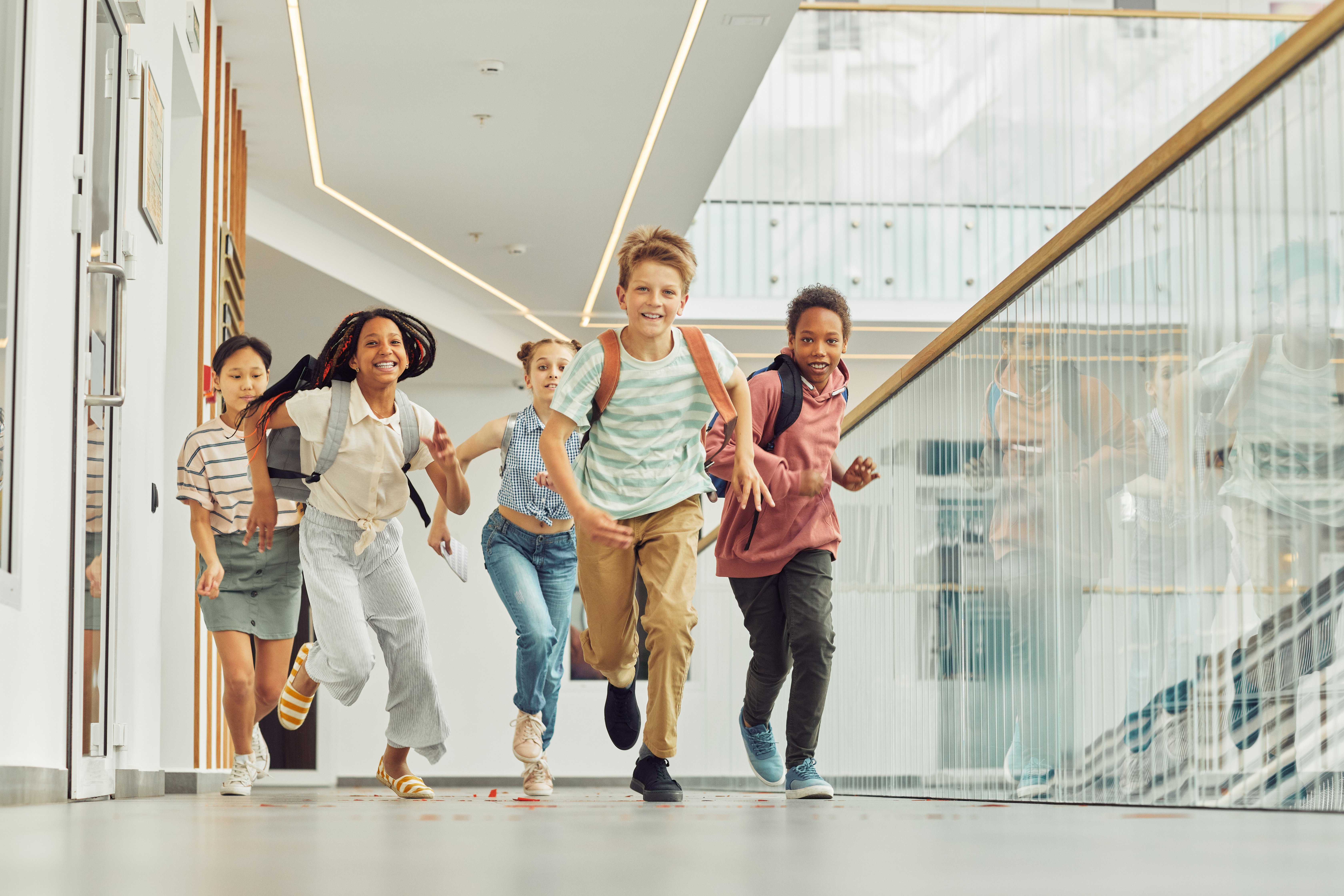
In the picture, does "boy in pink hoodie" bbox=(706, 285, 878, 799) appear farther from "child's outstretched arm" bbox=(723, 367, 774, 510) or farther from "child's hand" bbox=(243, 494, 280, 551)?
"child's hand" bbox=(243, 494, 280, 551)

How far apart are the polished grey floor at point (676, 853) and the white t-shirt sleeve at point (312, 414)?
1586 mm

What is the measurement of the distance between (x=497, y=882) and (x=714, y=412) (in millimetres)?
2378

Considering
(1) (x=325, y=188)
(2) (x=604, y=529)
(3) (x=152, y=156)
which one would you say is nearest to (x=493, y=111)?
(1) (x=325, y=188)

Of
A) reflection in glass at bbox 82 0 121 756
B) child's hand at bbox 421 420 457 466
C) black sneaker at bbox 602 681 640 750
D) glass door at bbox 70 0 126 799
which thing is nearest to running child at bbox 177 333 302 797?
glass door at bbox 70 0 126 799

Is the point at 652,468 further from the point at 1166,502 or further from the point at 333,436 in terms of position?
the point at 1166,502

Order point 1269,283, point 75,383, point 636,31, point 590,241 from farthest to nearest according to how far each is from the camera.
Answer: point 590,241
point 636,31
point 75,383
point 1269,283

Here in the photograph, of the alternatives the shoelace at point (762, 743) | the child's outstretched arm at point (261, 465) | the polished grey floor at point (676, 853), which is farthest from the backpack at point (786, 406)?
the polished grey floor at point (676, 853)

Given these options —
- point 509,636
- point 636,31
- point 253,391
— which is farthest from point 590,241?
point 253,391

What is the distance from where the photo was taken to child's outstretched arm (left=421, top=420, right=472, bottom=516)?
399 centimetres

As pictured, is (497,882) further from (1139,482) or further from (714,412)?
(714,412)

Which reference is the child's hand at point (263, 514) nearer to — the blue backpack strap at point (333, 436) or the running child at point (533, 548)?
the blue backpack strap at point (333, 436)

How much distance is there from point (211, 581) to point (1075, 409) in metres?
2.69

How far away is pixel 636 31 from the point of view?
22.4 ft

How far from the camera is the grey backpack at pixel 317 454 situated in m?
4.00
